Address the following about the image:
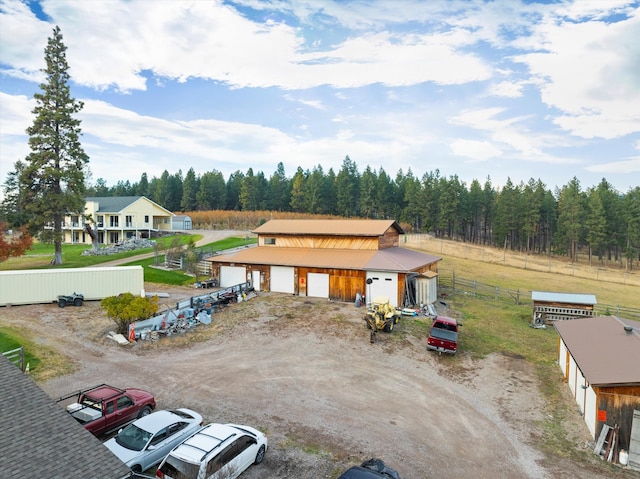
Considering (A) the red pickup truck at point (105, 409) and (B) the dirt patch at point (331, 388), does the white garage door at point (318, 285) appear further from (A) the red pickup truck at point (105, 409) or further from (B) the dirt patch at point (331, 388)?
(A) the red pickup truck at point (105, 409)

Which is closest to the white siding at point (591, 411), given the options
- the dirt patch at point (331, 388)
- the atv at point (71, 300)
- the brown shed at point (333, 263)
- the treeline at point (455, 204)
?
the dirt patch at point (331, 388)

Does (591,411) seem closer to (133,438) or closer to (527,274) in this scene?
(133,438)

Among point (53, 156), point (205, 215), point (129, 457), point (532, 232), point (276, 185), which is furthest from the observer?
point (276, 185)

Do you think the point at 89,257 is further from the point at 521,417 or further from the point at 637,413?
the point at 637,413

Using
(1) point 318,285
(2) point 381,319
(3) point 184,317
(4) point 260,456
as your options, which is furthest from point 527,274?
(4) point 260,456

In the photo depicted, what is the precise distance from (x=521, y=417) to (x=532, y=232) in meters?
74.3

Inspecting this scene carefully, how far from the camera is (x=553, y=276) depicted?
174ft

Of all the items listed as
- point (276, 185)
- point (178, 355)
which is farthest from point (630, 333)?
point (276, 185)

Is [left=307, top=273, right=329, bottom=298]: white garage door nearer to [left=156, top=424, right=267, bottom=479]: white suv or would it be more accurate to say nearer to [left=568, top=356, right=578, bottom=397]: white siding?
[left=568, top=356, right=578, bottom=397]: white siding

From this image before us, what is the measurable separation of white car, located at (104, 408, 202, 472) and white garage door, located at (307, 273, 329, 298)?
21.9 meters

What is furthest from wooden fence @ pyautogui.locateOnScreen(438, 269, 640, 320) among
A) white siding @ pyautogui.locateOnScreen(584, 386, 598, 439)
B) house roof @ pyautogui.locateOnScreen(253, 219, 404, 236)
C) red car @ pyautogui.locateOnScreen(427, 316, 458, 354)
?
white siding @ pyautogui.locateOnScreen(584, 386, 598, 439)

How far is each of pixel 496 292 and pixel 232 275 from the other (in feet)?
83.4

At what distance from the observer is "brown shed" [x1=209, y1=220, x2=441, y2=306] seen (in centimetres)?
3288

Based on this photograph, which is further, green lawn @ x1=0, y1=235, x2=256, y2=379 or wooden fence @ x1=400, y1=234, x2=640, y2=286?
wooden fence @ x1=400, y1=234, x2=640, y2=286
